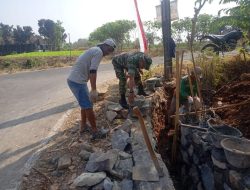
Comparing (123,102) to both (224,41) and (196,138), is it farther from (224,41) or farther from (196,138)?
(224,41)

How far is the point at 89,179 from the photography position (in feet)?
12.3

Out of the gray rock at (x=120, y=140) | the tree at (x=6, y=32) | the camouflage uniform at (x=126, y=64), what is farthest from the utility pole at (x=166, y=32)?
the tree at (x=6, y=32)

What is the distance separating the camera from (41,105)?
325 inches

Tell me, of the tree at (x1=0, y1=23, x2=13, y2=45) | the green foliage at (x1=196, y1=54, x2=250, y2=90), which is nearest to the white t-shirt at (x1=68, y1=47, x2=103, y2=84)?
the green foliage at (x1=196, y1=54, x2=250, y2=90)

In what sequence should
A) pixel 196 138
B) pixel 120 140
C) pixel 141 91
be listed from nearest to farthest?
Answer: 1. pixel 120 140
2. pixel 196 138
3. pixel 141 91

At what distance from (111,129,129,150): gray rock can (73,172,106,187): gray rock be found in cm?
84

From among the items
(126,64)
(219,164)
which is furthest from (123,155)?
(126,64)

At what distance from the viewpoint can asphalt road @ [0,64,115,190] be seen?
461 centimetres

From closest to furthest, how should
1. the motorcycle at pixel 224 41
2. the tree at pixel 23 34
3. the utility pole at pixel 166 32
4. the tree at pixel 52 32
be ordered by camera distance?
the utility pole at pixel 166 32, the motorcycle at pixel 224 41, the tree at pixel 52 32, the tree at pixel 23 34

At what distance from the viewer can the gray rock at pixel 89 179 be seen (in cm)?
372

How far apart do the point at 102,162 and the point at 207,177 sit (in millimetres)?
2065

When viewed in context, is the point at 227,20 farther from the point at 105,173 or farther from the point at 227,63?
the point at 105,173

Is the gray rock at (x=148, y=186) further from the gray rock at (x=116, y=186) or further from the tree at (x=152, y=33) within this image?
the tree at (x=152, y=33)

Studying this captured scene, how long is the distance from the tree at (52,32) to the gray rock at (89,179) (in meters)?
44.9
